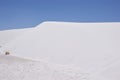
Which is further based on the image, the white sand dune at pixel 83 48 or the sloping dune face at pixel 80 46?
the sloping dune face at pixel 80 46

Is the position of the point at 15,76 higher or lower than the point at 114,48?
lower

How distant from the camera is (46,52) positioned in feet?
66.7

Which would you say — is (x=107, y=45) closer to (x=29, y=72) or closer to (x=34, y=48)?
(x=29, y=72)

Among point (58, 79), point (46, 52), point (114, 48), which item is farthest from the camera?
point (46, 52)

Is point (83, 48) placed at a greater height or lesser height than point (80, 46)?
lesser

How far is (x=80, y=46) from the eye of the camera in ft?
61.3

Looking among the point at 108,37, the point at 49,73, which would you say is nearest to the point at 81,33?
the point at 108,37

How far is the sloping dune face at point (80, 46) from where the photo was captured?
566 inches

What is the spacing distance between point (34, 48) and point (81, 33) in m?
5.97

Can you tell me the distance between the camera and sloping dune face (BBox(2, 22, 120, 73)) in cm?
1439

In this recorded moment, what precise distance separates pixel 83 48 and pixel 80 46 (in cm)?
79

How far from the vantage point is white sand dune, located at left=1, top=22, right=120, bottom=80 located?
13.2 metres

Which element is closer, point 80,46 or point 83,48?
point 83,48

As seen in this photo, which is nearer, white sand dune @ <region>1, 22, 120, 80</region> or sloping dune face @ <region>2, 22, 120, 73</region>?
white sand dune @ <region>1, 22, 120, 80</region>
